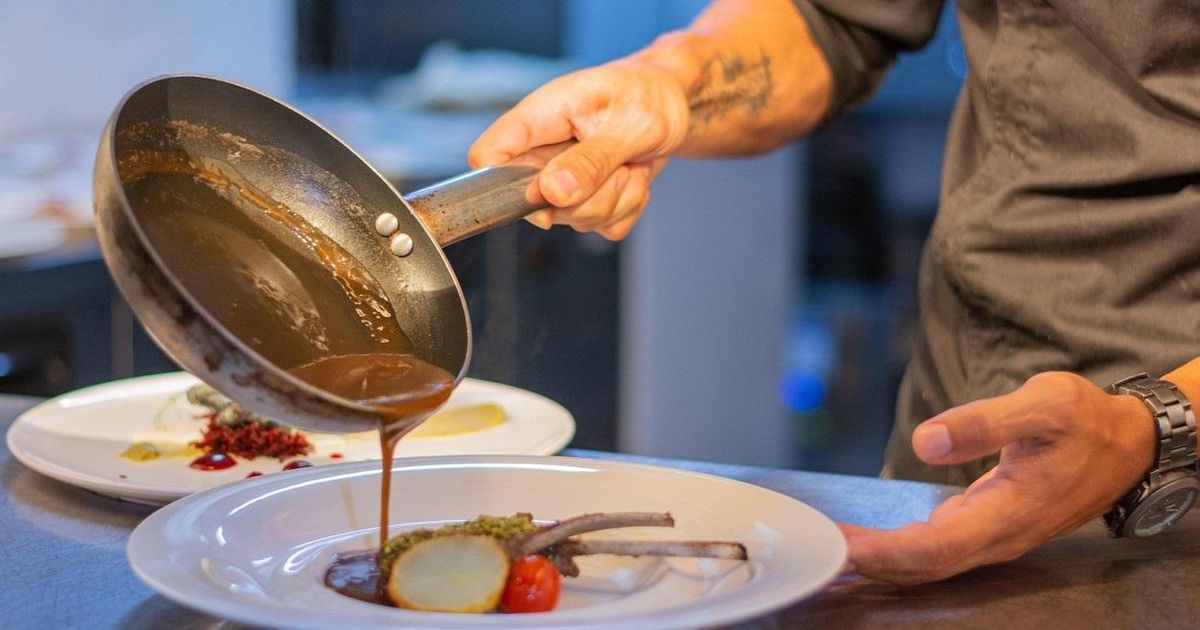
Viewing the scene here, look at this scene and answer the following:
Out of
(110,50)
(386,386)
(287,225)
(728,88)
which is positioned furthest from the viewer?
(110,50)

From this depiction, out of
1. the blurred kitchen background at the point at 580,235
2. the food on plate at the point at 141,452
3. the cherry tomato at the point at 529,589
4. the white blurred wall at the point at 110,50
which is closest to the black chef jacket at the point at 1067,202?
the cherry tomato at the point at 529,589

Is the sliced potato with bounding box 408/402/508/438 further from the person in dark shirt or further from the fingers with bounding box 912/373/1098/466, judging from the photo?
the fingers with bounding box 912/373/1098/466

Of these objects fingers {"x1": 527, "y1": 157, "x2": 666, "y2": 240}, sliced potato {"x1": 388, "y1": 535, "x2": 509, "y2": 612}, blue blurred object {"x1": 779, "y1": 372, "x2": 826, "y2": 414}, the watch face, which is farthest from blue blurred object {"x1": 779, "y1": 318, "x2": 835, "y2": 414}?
sliced potato {"x1": 388, "y1": 535, "x2": 509, "y2": 612}

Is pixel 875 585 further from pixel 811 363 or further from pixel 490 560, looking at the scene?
Result: pixel 811 363

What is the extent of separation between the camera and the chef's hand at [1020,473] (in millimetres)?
850

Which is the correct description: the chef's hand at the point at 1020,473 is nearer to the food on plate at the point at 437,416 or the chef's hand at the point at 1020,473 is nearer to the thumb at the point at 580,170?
the thumb at the point at 580,170

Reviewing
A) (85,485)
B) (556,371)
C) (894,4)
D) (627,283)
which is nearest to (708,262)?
(627,283)

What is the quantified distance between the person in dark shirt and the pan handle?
0.09 feet

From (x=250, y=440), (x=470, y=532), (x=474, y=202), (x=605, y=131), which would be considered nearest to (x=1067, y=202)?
(x=605, y=131)

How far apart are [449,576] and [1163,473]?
52cm

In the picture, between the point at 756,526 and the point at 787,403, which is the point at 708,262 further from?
the point at 756,526

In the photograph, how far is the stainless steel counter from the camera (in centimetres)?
87

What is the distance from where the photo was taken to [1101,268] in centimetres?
122

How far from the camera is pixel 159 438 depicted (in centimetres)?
126
